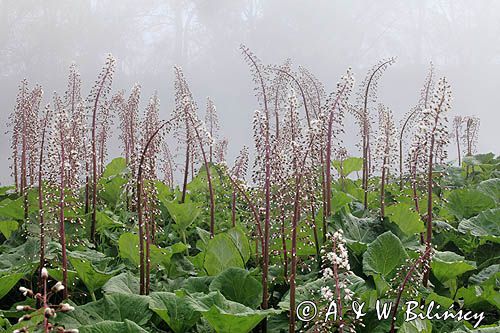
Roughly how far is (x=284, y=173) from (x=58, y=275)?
4.74 feet

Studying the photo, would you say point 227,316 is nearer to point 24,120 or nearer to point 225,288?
point 225,288

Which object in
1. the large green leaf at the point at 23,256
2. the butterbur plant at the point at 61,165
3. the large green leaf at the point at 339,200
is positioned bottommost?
the large green leaf at the point at 23,256

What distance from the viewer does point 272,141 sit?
11.1 ft

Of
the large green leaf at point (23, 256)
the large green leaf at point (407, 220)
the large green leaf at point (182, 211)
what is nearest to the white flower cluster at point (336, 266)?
the large green leaf at point (407, 220)

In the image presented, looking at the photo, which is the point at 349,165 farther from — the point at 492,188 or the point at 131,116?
the point at 131,116

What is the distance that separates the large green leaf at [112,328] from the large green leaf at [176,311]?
0.94 feet

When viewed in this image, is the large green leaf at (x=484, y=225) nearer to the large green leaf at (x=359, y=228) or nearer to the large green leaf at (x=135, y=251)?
the large green leaf at (x=359, y=228)

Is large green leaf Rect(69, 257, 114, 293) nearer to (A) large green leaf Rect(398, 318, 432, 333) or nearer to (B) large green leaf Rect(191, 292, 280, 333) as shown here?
(B) large green leaf Rect(191, 292, 280, 333)

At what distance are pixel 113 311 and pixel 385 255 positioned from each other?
66.0 inches

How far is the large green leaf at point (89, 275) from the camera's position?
3.40 m

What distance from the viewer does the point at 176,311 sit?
3070 millimetres

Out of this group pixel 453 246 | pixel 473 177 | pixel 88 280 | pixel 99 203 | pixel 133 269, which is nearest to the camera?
pixel 88 280

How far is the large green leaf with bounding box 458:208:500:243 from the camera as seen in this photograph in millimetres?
4371

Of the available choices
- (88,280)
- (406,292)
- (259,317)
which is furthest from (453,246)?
(88,280)
